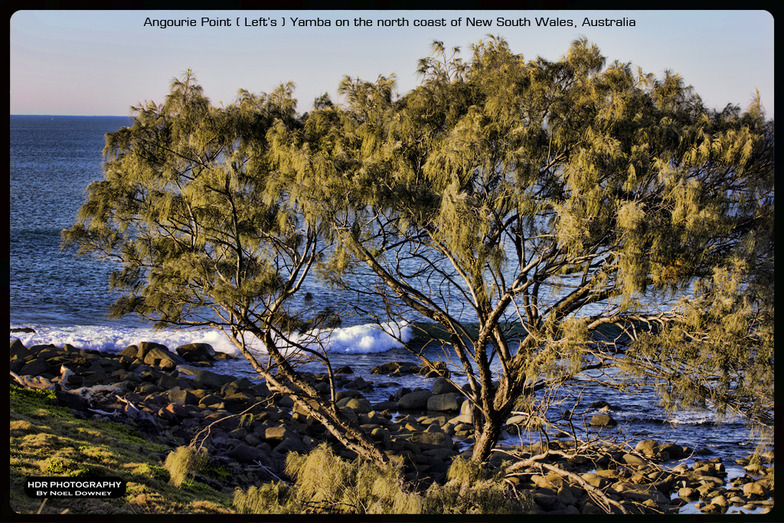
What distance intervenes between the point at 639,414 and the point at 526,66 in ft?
32.3

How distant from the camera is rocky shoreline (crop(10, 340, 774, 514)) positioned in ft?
33.4

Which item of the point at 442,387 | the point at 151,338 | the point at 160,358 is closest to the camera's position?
the point at 442,387

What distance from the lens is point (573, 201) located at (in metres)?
7.54

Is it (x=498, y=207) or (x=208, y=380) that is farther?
(x=208, y=380)

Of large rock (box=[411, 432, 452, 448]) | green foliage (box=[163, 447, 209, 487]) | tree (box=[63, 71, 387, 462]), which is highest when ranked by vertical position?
tree (box=[63, 71, 387, 462])

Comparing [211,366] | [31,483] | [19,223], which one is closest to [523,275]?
[31,483]

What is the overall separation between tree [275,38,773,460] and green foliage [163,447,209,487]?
2.82 m

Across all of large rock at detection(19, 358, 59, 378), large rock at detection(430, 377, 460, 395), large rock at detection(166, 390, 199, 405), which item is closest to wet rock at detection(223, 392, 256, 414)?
large rock at detection(166, 390, 199, 405)

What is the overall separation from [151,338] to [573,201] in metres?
17.3

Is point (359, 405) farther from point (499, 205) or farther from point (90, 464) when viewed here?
point (499, 205)

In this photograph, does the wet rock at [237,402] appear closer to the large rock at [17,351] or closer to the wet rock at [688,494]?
the large rock at [17,351]

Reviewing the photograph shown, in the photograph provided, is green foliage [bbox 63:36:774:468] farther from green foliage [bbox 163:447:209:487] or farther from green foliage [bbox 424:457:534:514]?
green foliage [bbox 163:447:209:487]

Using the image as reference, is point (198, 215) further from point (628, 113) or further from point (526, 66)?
point (628, 113)

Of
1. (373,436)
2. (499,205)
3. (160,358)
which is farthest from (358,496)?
(160,358)
